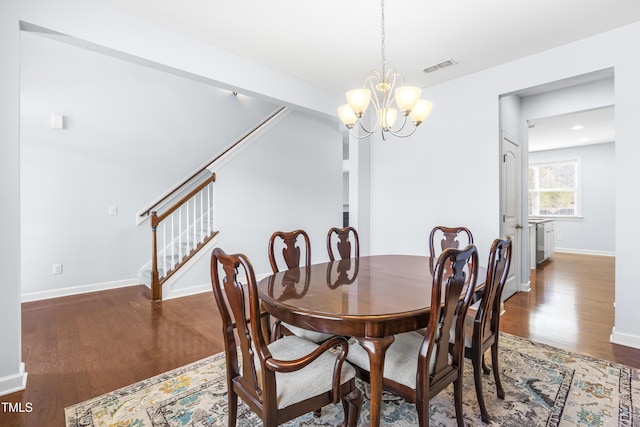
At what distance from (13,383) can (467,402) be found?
2759mm

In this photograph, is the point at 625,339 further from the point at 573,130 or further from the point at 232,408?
the point at 573,130

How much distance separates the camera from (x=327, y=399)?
138cm

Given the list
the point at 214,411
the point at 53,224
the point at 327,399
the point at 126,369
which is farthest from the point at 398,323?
the point at 53,224

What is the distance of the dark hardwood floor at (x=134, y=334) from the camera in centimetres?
205

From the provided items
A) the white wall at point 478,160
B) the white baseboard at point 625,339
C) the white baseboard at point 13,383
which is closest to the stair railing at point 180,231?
the white baseboard at point 13,383

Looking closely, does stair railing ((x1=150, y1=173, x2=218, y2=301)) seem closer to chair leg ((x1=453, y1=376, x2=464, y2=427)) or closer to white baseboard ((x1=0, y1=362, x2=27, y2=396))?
white baseboard ((x1=0, y1=362, x2=27, y2=396))

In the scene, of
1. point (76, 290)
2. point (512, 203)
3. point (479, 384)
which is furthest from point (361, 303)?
point (76, 290)

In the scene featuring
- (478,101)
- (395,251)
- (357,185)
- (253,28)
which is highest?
(253,28)

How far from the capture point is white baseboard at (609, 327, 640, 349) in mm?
2629

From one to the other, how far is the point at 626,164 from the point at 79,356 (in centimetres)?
468

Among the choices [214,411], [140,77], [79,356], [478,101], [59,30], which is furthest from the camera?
[140,77]

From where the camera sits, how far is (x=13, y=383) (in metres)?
1.97

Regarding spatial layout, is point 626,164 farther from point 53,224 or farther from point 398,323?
point 53,224

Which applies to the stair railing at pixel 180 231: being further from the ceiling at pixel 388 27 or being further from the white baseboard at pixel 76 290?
the ceiling at pixel 388 27
